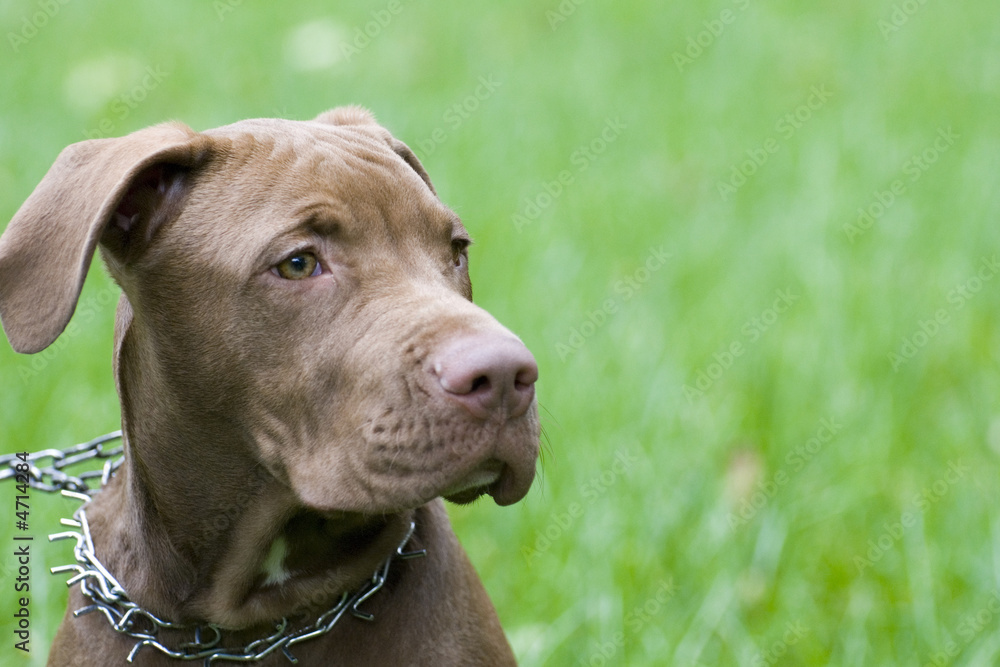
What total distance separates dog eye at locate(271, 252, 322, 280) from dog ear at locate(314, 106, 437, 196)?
0.66 meters

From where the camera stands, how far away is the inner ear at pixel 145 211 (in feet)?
10.5

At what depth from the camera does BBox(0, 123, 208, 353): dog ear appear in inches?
114

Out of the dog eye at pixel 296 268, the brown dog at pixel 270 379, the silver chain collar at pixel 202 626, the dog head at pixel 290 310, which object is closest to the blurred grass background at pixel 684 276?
the silver chain collar at pixel 202 626

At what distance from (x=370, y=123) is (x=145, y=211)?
91cm

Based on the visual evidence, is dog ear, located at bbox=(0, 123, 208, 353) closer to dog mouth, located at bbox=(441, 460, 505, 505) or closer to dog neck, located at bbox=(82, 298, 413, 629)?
dog neck, located at bbox=(82, 298, 413, 629)

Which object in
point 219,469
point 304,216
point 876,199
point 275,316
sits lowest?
point 876,199

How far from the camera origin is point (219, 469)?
3223mm

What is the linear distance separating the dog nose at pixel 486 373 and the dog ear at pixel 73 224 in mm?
879

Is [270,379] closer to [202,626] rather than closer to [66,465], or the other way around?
[202,626]

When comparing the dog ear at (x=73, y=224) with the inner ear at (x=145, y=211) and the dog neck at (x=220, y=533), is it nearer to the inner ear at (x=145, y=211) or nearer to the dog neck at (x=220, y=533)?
the inner ear at (x=145, y=211)

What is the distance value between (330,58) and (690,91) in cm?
291

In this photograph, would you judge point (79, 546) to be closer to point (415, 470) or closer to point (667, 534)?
point (415, 470)

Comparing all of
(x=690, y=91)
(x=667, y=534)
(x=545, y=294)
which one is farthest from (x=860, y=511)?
(x=690, y=91)

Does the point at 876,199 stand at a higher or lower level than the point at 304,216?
lower
